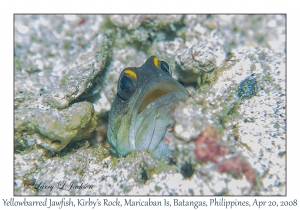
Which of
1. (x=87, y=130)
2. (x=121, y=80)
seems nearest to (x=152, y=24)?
(x=121, y=80)

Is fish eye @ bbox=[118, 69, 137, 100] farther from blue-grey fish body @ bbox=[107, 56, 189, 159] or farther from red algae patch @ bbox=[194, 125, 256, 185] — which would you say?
red algae patch @ bbox=[194, 125, 256, 185]

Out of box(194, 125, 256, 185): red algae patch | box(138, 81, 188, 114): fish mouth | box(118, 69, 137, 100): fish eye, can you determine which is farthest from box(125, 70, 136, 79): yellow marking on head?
box(194, 125, 256, 185): red algae patch

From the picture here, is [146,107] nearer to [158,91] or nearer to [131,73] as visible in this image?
[158,91]

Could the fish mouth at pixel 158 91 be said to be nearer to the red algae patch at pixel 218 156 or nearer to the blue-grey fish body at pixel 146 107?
the blue-grey fish body at pixel 146 107

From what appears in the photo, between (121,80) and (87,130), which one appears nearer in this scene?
(121,80)

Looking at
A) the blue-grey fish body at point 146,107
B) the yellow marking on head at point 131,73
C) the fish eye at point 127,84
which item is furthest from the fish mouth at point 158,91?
the yellow marking on head at point 131,73
